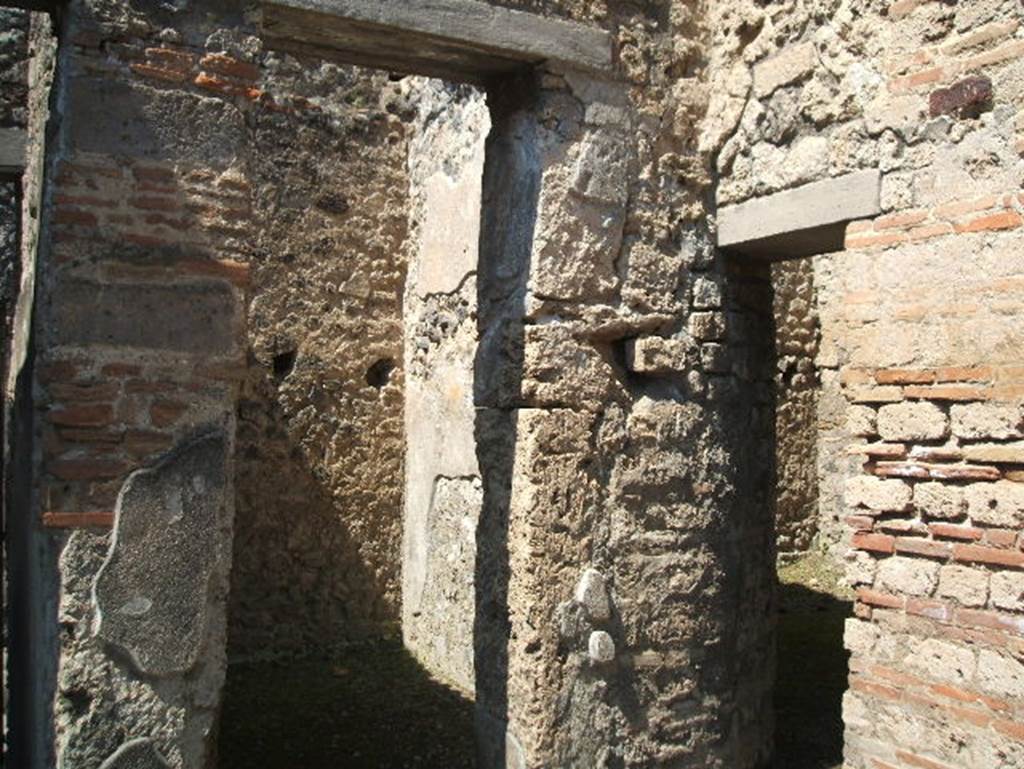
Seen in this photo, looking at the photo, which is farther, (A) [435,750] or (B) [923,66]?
(A) [435,750]

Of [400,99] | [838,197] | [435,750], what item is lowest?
[435,750]

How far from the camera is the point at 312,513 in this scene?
6449 mm

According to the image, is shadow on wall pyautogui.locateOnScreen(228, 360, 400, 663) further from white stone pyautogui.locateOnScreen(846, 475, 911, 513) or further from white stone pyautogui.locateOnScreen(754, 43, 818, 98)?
white stone pyautogui.locateOnScreen(846, 475, 911, 513)

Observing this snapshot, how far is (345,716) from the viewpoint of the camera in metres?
5.40

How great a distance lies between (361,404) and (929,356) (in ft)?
13.0

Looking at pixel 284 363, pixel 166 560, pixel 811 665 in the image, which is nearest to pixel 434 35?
pixel 166 560

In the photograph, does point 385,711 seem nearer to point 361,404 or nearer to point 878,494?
point 361,404

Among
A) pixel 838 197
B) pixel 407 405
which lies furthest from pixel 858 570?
pixel 407 405

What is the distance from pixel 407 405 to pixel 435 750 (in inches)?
94.1

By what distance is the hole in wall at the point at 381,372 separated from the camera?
673cm

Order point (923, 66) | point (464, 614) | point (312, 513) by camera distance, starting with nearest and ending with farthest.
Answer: point (923, 66)
point (464, 614)
point (312, 513)

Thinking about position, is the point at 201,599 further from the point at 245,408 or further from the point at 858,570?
the point at 245,408

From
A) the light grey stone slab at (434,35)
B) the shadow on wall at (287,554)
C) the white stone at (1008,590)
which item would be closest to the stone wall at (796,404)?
the shadow on wall at (287,554)

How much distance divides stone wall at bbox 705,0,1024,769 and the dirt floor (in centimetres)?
133
